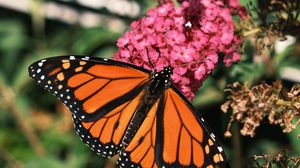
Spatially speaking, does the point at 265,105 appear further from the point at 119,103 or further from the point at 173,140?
the point at 119,103

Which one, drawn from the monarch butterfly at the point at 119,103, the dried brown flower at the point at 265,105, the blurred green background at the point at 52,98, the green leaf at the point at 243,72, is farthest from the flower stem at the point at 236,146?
the monarch butterfly at the point at 119,103

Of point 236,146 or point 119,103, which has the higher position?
point 119,103

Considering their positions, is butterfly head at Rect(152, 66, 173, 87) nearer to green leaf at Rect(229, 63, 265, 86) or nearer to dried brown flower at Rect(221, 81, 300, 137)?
dried brown flower at Rect(221, 81, 300, 137)

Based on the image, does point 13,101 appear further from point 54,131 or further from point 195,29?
point 195,29

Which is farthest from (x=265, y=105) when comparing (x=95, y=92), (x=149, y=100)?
(x=95, y=92)

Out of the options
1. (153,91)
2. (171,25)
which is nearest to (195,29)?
(171,25)

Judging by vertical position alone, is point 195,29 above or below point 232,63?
above

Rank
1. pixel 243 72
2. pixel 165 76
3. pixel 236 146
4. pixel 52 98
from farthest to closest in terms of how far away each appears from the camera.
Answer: pixel 52 98 < pixel 236 146 < pixel 243 72 < pixel 165 76
